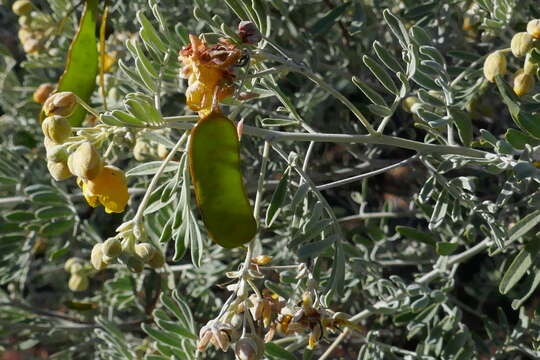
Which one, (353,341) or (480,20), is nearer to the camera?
(480,20)

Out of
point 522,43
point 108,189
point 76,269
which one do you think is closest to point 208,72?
point 108,189

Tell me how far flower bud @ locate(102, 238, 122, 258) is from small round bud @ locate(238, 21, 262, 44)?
13.7 inches

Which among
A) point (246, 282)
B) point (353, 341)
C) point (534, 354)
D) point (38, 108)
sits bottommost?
point (353, 341)

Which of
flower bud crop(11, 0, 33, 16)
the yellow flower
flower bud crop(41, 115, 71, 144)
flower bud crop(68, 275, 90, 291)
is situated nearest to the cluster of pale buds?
the yellow flower

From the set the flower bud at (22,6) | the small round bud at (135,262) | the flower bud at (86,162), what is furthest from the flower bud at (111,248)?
the flower bud at (22,6)

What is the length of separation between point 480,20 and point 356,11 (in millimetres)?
277

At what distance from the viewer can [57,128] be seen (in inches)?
39.0

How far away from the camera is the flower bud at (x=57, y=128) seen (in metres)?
0.99

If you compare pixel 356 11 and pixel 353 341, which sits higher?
pixel 356 11

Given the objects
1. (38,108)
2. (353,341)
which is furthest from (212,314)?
(38,108)

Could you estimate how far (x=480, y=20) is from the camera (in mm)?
1596

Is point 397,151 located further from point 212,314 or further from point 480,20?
point 212,314

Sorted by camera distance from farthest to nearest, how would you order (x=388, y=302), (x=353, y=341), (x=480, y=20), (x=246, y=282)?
(x=353, y=341) → (x=480, y=20) → (x=388, y=302) → (x=246, y=282)

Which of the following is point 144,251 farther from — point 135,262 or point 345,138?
point 345,138
